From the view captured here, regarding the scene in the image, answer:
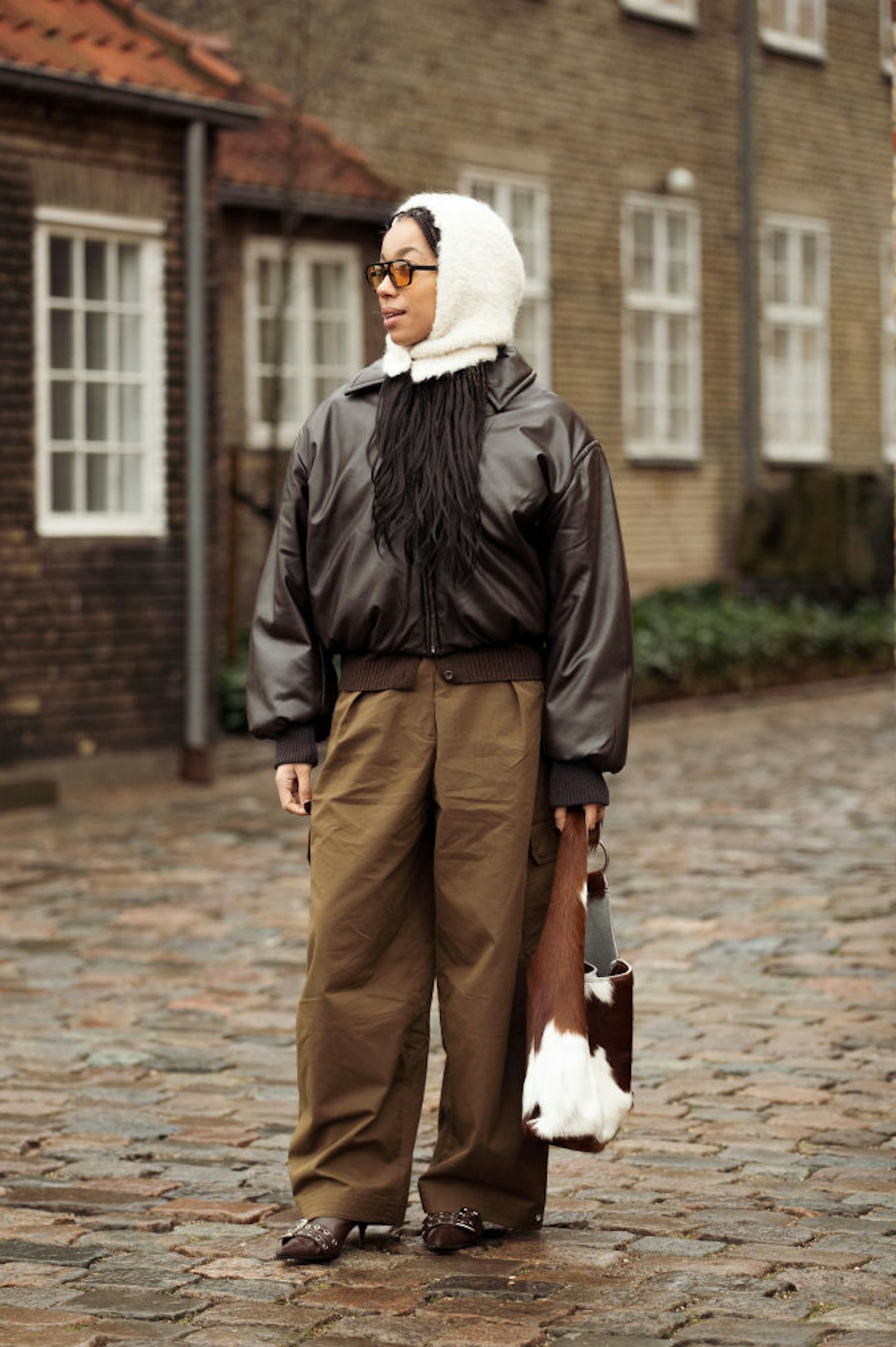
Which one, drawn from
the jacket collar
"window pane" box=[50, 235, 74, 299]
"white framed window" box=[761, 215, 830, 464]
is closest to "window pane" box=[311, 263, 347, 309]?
"window pane" box=[50, 235, 74, 299]

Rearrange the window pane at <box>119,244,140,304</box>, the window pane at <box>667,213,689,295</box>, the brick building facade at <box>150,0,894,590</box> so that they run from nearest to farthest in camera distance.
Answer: the window pane at <box>119,244,140,304</box>
the brick building facade at <box>150,0,894,590</box>
the window pane at <box>667,213,689,295</box>

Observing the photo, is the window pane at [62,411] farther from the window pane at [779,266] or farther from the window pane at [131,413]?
the window pane at [779,266]

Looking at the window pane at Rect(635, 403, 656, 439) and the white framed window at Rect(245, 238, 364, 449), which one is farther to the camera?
the window pane at Rect(635, 403, 656, 439)

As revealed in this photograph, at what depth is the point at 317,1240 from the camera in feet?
14.3

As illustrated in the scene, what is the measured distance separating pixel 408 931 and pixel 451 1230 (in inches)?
21.5

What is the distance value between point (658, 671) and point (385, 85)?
4.70m

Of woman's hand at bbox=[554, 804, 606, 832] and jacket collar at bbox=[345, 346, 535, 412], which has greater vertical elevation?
jacket collar at bbox=[345, 346, 535, 412]

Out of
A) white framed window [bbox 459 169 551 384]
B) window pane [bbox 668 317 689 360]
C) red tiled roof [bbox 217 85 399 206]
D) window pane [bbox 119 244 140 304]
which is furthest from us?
window pane [bbox 668 317 689 360]

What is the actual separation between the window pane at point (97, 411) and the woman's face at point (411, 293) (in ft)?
27.6

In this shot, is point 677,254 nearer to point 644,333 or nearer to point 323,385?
point 644,333

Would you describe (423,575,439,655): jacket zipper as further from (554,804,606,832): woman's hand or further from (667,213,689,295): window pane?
(667,213,689,295): window pane

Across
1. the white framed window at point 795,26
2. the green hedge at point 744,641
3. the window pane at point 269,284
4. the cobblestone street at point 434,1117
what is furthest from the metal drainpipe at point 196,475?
the white framed window at point 795,26

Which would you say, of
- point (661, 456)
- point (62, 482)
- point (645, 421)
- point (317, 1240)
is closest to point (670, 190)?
point (645, 421)

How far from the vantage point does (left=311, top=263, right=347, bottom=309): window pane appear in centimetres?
1669
